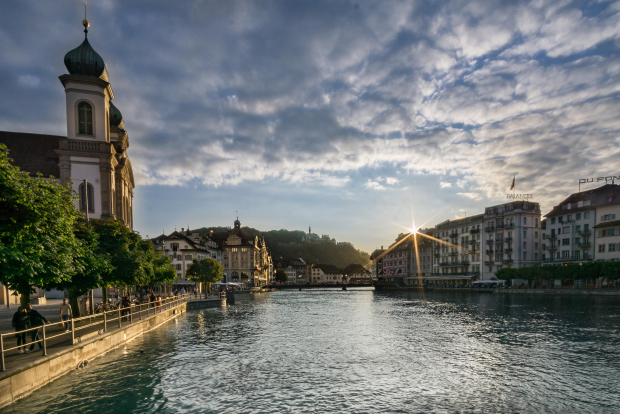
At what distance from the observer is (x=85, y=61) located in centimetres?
5841

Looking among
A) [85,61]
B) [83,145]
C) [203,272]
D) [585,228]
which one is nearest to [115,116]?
[85,61]

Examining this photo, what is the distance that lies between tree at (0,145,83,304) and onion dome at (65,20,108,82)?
50.6 meters

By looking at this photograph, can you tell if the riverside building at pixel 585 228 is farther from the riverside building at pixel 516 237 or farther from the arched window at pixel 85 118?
the arched window at pixel 85 118

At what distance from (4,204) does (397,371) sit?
18084mm

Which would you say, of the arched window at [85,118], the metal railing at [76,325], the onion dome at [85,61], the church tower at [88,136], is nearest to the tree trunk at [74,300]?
the metal railing at [76,325]

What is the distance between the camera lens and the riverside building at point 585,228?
86188 mm

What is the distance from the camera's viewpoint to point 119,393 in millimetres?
16125

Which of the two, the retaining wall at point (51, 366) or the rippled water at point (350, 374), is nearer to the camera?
the retaining wall at point (51, 366)

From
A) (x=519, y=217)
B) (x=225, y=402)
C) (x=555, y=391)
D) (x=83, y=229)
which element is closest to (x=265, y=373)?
(x=225, y=402)

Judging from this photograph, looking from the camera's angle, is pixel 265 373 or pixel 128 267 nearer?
pixel 265 373

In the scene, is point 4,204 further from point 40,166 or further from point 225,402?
point 40,166

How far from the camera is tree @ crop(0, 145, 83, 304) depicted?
543 inches

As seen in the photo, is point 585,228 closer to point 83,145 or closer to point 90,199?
point 90,199

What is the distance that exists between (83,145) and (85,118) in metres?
4.34
